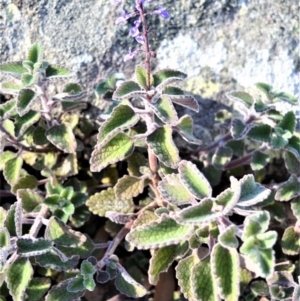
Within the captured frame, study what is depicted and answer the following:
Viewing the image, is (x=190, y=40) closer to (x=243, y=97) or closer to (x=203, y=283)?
(x=243, y=97)

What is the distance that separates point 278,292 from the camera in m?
1.96

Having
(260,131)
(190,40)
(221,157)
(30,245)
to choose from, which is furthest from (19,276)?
(190,40)

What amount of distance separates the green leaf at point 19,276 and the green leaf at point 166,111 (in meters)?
0.62

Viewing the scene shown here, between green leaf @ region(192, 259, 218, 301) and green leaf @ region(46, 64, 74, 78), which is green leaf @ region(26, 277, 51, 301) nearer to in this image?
green leaf @ region(192, 259, 218, 301)

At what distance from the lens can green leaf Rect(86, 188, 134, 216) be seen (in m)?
2.08

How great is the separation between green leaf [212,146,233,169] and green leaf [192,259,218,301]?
0.57 meters

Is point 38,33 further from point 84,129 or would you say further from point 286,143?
point 286,143

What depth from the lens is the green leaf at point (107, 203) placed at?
2.08 meters

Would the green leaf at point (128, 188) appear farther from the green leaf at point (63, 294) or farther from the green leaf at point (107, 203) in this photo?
the green leaf at point (63, 294)

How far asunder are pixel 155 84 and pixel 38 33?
1.97 feet

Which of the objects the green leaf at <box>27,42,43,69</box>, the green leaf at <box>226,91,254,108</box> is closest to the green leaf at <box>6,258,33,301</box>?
the green leaf at <box>27,42,43,69</box>

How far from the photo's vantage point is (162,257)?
1812 mm

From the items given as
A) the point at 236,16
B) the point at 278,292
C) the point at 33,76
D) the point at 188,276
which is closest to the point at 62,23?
the point at 33,76

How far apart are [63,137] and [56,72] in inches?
10.1
